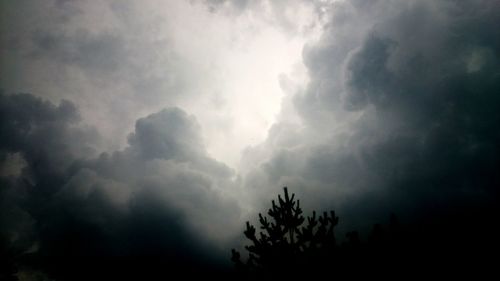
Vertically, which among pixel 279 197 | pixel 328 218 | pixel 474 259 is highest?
pixel 279 197

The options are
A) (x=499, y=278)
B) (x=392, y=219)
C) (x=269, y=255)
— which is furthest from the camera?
(x=269, y=255)

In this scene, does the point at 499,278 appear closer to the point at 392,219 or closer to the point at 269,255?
the point at 392,219

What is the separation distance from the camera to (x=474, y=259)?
27.2ft

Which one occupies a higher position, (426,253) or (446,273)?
(426,253)

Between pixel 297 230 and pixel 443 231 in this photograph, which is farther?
pixel 297 230

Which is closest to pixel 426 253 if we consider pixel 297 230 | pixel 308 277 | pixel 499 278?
pixel 499 278

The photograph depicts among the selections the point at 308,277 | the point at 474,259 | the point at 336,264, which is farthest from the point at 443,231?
the point at 308,277

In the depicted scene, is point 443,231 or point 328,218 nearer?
point 443,231

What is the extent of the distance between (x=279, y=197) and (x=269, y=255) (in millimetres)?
2549

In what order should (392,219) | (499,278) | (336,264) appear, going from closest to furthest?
1. (499,278)
2. (392,219)
3. (336,264)

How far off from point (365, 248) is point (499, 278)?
3.84 m

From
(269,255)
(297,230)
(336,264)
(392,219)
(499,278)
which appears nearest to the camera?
(499,278)

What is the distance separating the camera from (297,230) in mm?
11594

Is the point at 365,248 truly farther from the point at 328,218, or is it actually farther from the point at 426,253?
the point at 328,218
